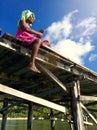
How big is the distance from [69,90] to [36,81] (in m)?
1.34

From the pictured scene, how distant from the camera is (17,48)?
26.2ft

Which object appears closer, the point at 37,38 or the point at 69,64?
the point at 37,38

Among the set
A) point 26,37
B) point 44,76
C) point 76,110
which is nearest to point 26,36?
point 26,37

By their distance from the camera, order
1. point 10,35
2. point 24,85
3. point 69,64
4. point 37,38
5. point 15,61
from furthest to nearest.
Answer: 1. point 24,85
2. point 69,64
3. point 15,61
4. point 37,38
5. point 10,35

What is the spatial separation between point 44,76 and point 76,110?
65.8 inches

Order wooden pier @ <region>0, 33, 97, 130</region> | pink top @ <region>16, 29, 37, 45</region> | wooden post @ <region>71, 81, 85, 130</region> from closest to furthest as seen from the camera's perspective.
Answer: wooden pier @ <region>0, 33, 97, 130</region>, pink top @ <region>16, 29, 37, 45</region>, wooden post @ <region>71, 81, 85, 130</region>

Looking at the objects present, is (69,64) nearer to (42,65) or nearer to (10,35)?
(42,65)

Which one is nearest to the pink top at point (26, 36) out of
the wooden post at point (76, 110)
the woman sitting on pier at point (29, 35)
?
the woman sitting on pier at point (29, 35)

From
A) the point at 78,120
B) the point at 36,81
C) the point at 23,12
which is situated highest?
Result: the point at 23,12

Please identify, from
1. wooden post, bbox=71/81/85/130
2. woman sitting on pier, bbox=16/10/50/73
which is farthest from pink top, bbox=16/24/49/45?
wooden post, bbox=71/81/85/130

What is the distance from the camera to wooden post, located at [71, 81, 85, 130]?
974cm

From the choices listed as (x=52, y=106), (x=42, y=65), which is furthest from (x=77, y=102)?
(x=42, y=65)

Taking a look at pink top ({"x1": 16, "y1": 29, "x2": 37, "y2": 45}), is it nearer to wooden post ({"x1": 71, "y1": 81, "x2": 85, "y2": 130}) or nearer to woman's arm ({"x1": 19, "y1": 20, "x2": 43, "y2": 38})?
woman's arm ({"x1": 19, "y1": 20, "x2": 43, "y2": 38})

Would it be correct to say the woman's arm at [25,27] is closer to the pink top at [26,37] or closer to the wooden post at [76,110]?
the pink top at [26,37]
